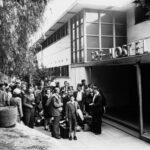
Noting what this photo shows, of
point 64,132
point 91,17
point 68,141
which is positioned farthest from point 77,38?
point 68,141

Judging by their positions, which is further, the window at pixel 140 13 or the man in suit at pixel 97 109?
the window at pixel 140 13

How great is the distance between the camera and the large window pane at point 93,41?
665 inches

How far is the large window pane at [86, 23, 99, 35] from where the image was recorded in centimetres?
1680

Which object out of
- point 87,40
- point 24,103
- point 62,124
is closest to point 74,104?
point 62,124

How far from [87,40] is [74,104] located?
885cm

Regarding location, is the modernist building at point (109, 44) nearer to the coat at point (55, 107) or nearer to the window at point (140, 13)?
the window at point (140, 13)

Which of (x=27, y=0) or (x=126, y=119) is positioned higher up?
(x=27, y=0)

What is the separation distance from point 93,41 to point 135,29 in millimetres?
3048

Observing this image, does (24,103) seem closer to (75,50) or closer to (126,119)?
(126,119)

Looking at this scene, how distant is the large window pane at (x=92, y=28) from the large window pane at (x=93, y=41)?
36 cm

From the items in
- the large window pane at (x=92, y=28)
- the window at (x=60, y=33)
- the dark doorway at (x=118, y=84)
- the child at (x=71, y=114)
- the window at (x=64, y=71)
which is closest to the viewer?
the child at (x=71, y=114)

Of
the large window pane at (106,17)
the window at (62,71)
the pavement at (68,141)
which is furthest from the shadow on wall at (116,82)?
the pavement at (68,141)

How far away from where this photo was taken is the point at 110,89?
16.3 meters

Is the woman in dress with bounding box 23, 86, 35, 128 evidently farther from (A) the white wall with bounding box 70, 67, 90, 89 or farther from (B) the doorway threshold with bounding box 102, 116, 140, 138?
(A) the white wall with bounding box 70, 67, 90, 89
